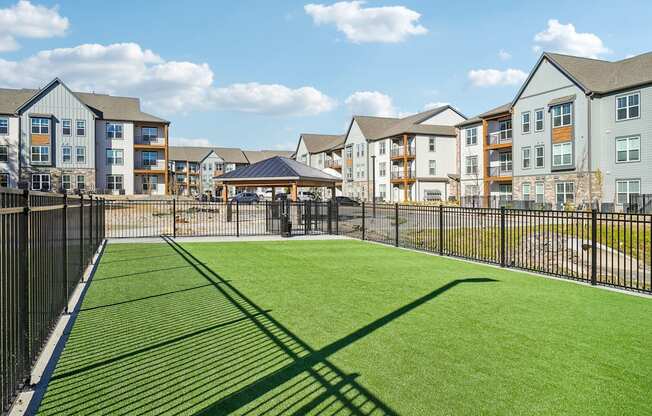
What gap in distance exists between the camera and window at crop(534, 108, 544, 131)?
4191 centimetres

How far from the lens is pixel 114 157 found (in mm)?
55938

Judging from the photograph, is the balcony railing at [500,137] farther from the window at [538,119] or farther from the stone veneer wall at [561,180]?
the stone veneer wall at [561,180]

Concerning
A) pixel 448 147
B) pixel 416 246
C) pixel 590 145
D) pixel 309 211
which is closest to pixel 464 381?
pixel 416 246

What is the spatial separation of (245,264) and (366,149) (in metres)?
57.1

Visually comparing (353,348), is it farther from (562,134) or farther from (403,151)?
(403,151)

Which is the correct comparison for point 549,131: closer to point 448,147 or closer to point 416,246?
point 448,147

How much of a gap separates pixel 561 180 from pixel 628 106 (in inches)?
288

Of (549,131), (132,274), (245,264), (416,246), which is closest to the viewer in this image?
(132,274)

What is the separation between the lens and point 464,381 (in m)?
4.77

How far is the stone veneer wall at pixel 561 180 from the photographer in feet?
120

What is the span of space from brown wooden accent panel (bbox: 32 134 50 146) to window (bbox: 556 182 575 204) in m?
49.8

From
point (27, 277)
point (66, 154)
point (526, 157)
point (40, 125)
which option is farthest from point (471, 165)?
point (27, 277)

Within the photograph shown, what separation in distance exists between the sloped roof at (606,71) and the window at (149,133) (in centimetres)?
4254

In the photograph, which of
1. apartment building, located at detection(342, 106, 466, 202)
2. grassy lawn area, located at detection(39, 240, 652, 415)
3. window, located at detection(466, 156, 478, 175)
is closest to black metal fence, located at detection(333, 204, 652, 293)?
grassy lawn area, located at detection(39, 240, 652, 415)
